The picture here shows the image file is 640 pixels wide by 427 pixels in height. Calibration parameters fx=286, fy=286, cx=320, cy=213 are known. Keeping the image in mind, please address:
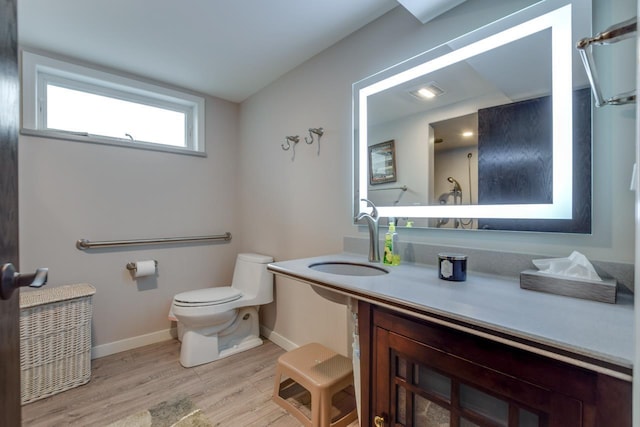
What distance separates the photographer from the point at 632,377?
0.48 meters

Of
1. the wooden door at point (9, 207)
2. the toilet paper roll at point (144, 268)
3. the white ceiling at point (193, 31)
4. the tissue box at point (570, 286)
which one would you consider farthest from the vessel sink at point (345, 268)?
the toilet paper roll at point (144, 268)

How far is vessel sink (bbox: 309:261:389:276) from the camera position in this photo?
1393 millimetres

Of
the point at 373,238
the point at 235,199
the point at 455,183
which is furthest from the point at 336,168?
the point at 235,199

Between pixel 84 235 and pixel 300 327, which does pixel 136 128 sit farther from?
pixel 300 327

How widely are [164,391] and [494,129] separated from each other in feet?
7.32

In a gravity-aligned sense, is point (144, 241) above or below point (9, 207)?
below

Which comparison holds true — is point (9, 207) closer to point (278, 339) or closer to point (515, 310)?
point (515, 310)

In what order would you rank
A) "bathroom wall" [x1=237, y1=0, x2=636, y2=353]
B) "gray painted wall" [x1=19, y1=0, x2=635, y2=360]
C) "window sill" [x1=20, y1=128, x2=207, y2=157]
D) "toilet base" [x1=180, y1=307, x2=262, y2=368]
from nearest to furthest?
"bathroom wall" [x1=237, y1=0, x2=636, y2=353]
"gray painted wall" [x1=19, y1=0, x2=635, y2=360]
"window sill" [x1=20, y1=128, x2=207, y2=157]
"toilet base" [x1=180, y1=307, x2=262, y2=368]

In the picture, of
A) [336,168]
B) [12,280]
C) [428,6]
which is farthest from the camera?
[336,168]

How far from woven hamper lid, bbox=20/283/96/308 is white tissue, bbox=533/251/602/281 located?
243 centimetres

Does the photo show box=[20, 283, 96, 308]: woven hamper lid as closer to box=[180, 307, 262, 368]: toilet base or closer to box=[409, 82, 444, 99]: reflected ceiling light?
box=[180, 307, 262, 368]: toilet base

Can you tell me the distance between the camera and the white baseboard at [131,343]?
6.91ft

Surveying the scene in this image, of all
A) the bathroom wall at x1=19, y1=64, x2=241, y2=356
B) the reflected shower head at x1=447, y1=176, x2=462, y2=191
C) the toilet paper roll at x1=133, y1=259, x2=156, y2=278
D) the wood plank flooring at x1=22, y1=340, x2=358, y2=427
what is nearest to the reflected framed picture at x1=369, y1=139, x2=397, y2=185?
the reflected shower head at x1=447, y1=176, x2=462, y2=191

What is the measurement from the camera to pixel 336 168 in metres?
1.81
